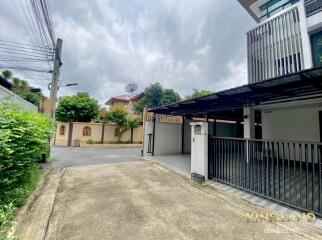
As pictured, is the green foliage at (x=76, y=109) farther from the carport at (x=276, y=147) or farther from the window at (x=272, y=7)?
the window at (x=272, y=7)

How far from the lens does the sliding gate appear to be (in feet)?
11.7

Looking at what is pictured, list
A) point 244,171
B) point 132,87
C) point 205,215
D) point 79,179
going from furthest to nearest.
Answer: point 132,87, point 79,179, point 244,171, point 205,215

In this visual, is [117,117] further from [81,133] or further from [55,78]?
[55,78]

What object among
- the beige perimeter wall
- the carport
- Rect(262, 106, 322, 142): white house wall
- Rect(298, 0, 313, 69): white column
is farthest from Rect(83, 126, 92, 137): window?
Rect(298, 0, 313, 69): white column

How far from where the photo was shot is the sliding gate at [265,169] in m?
3.57

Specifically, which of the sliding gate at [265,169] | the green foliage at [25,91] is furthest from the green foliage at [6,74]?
the sliding gate at [265,169]

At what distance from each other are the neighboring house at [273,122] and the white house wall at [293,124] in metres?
0.03

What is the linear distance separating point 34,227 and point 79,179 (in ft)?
9.67

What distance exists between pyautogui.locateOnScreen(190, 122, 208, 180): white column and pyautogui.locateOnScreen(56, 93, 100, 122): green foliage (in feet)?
47.3

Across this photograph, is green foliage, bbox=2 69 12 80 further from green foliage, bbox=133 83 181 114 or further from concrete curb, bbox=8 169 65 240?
concrete curb, bbox=8 169 65 240

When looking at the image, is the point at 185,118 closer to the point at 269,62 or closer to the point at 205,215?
the point at 269,62

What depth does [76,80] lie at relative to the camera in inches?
644

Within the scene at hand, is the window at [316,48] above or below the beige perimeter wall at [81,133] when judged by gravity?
above

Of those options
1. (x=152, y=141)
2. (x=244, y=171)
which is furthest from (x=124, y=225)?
(x=152, y=141)
